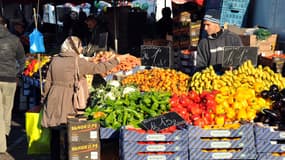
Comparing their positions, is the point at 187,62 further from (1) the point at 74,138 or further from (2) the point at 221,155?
(2) the point at 221,155

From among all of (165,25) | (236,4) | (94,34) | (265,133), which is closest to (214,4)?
(236,4)

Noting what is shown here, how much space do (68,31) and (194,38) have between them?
7555mm

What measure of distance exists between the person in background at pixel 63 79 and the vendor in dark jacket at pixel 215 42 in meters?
1.18

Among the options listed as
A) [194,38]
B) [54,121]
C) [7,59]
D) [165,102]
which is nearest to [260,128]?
[165,102]

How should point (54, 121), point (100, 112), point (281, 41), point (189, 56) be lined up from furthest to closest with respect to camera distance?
point (281, 41) < point (189, 56) < point (54, 121) < point (100, 112)

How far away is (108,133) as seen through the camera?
523 centimetres

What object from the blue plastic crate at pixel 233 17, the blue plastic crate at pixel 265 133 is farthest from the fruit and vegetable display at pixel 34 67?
the blue plastic crate at pixel 265 133

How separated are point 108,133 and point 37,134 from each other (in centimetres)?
208

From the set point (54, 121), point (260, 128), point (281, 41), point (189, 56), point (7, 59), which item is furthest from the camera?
point (281, 41)

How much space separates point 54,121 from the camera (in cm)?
667

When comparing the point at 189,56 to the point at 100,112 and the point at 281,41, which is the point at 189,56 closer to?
the point at 281,41

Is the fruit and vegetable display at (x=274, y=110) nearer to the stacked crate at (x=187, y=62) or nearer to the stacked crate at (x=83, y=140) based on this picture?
the stacked crate at (x=83, y=140)

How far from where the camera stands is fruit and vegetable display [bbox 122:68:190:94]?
6965mm

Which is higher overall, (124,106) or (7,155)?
(124,106)
